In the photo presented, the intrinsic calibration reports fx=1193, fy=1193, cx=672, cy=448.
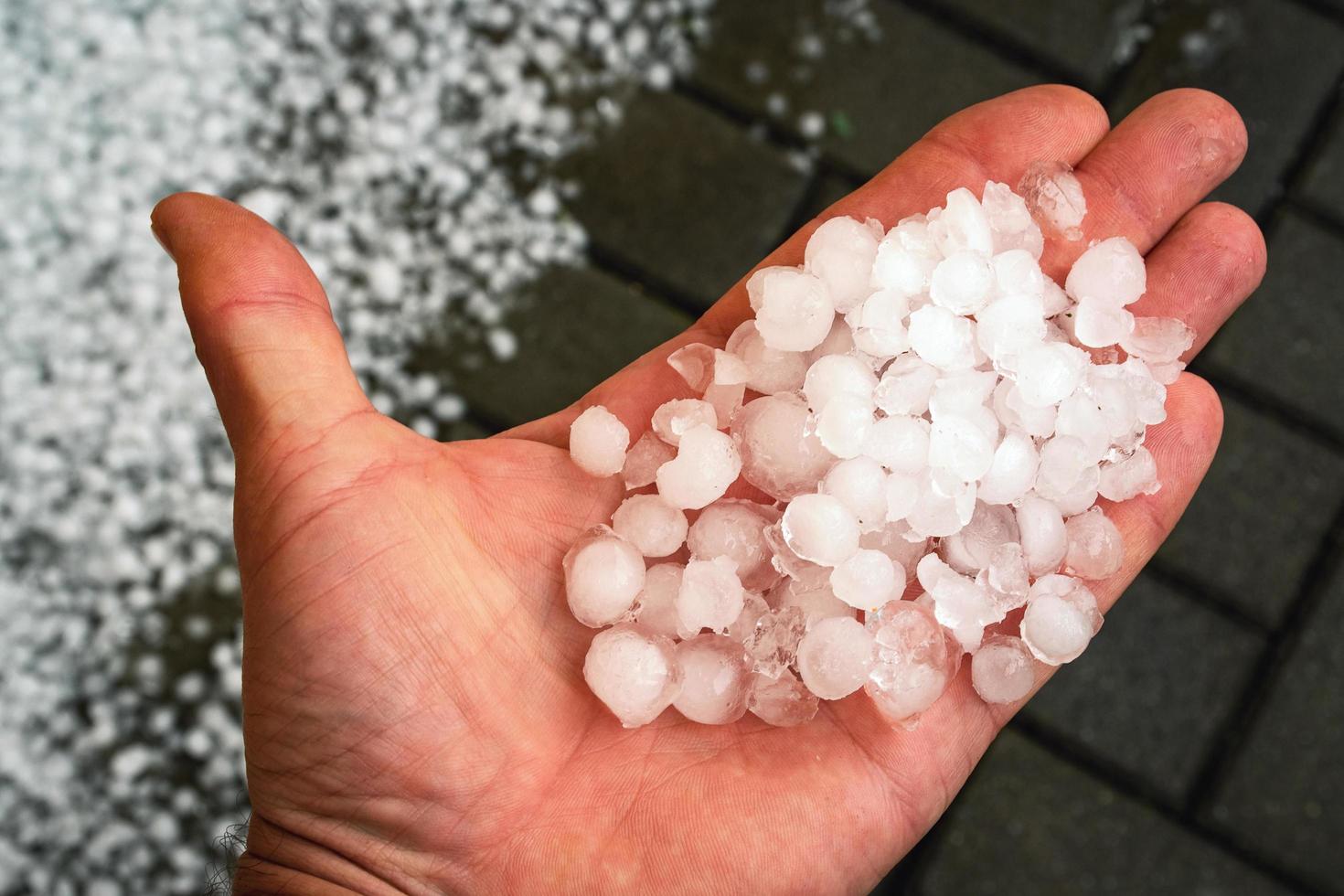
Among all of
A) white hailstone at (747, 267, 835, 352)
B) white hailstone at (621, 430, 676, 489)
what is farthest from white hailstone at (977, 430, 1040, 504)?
white hailstone at (621, 430, 676, 489)

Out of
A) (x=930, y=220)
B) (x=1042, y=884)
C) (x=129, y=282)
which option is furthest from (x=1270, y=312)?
(x=129, y=282)

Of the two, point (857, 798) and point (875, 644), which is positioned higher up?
point (875, 644)

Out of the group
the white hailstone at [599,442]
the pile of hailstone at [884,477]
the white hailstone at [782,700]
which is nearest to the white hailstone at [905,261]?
the pile of hailstone at [884,477]

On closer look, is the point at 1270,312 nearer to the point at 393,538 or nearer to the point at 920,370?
the point at 920,370

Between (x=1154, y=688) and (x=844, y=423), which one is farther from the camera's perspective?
(x=1154, y=688)

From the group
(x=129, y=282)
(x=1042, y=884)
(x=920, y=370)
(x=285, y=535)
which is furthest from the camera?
(x=129, y=282)

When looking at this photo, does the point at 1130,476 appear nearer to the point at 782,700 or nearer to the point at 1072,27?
the point at 782,700

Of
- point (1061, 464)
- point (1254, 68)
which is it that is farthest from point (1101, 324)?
point (1254, 68)
